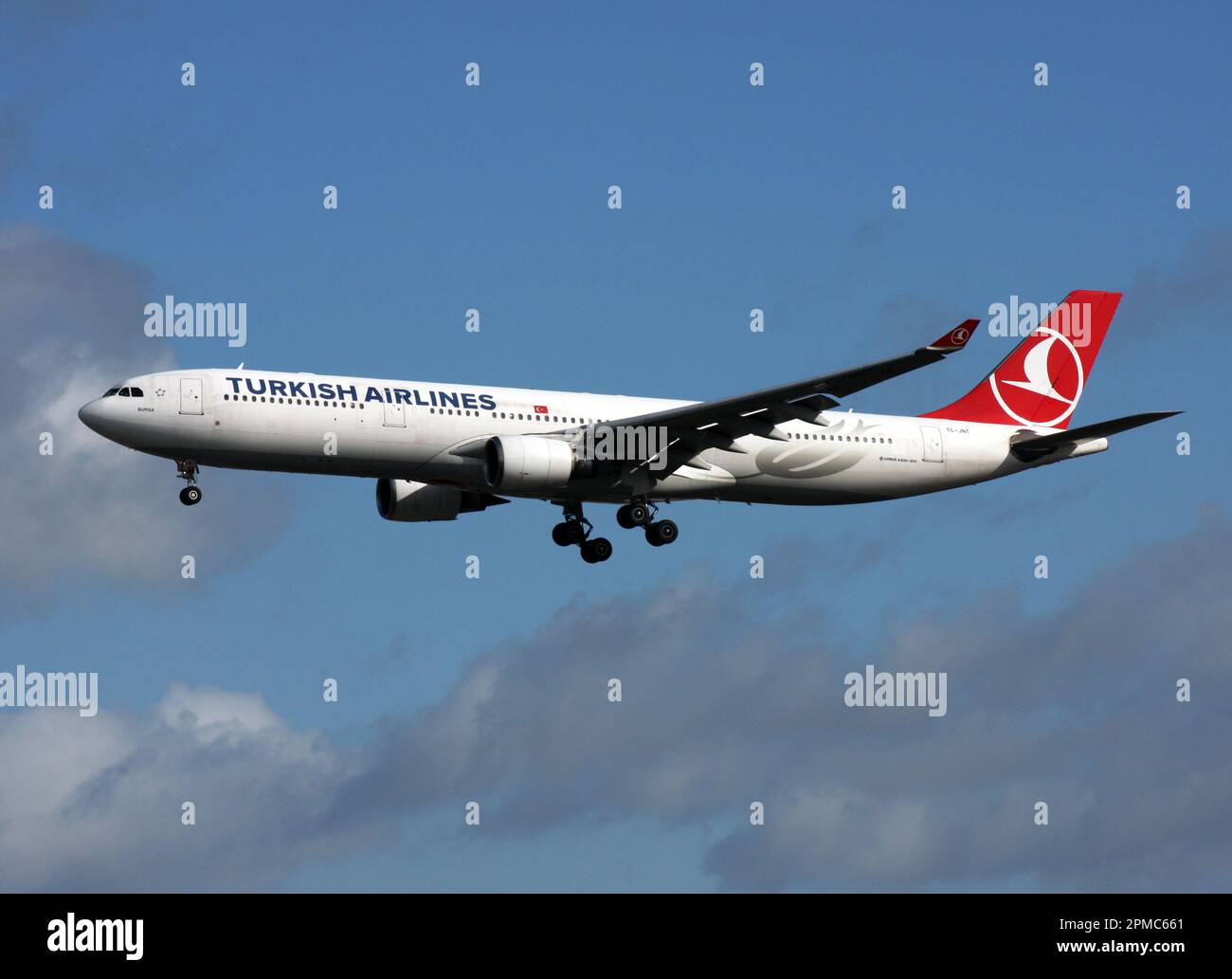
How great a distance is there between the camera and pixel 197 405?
50.9 metres

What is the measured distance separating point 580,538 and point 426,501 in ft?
15.0

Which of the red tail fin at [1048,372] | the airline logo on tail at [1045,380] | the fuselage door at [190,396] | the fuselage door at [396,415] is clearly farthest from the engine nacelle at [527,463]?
the airline logo on tail at [1045,380]

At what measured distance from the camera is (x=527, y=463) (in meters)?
52.0

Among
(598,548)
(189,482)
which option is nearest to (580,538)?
(598,548)

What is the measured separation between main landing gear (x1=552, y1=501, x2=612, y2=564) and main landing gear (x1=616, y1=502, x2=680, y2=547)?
1590 millimetres

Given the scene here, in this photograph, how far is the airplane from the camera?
5103cm

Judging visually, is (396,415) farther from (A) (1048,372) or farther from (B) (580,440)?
(A) (1048,372)

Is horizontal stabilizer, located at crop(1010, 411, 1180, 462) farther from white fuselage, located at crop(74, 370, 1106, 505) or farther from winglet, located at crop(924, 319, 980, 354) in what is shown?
winglet, located at crop(924, 319, 980, 354)

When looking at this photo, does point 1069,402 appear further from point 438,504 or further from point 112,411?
point 112,411

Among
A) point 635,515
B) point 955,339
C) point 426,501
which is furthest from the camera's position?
point 426,501

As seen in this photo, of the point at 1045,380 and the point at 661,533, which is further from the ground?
the point at 1045,380

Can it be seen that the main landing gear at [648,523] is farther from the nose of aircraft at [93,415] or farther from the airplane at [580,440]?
the nose of aircraft at [93,415]

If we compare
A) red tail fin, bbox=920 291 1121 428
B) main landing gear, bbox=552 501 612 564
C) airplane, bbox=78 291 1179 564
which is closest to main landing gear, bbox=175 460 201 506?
airplane, bbox=78 291 1179 564
